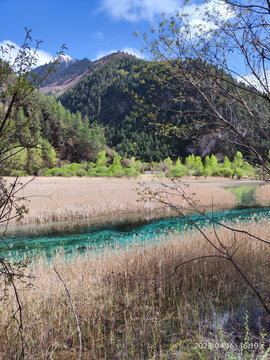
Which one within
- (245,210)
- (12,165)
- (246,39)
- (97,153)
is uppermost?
(97,153)

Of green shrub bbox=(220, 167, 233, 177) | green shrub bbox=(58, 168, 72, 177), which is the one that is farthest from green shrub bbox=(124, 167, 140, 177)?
green shrub bbox=(220, 167, 233, 177)

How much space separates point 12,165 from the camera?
2.48 meters

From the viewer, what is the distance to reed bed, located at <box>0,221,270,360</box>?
146 inches

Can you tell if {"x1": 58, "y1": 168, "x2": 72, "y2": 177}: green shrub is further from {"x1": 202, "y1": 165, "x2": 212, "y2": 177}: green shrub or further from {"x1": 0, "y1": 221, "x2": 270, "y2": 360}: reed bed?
{"x1": 0, "y1": 221, "x2": 270, "y2": 360}: reed bed

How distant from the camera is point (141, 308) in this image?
4.96 m

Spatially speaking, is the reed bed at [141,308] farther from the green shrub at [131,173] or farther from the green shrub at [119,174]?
the green shrub at [119,174]

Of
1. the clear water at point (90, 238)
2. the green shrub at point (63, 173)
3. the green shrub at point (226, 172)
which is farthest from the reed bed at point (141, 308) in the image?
the green shrub at point (63, 173)

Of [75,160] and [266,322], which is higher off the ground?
[75,160]

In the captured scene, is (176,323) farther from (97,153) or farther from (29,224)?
(97,153)

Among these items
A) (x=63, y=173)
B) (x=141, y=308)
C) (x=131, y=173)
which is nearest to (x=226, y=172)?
(x=131, y=173)

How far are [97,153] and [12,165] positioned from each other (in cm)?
9099

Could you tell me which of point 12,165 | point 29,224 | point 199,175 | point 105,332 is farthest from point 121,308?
point 199,175

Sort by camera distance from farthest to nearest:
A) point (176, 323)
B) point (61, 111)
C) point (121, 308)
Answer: point (61, 111) → point (121, 308) → point (176, 323)

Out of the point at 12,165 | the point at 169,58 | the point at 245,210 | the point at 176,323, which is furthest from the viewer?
the point at 245,210
